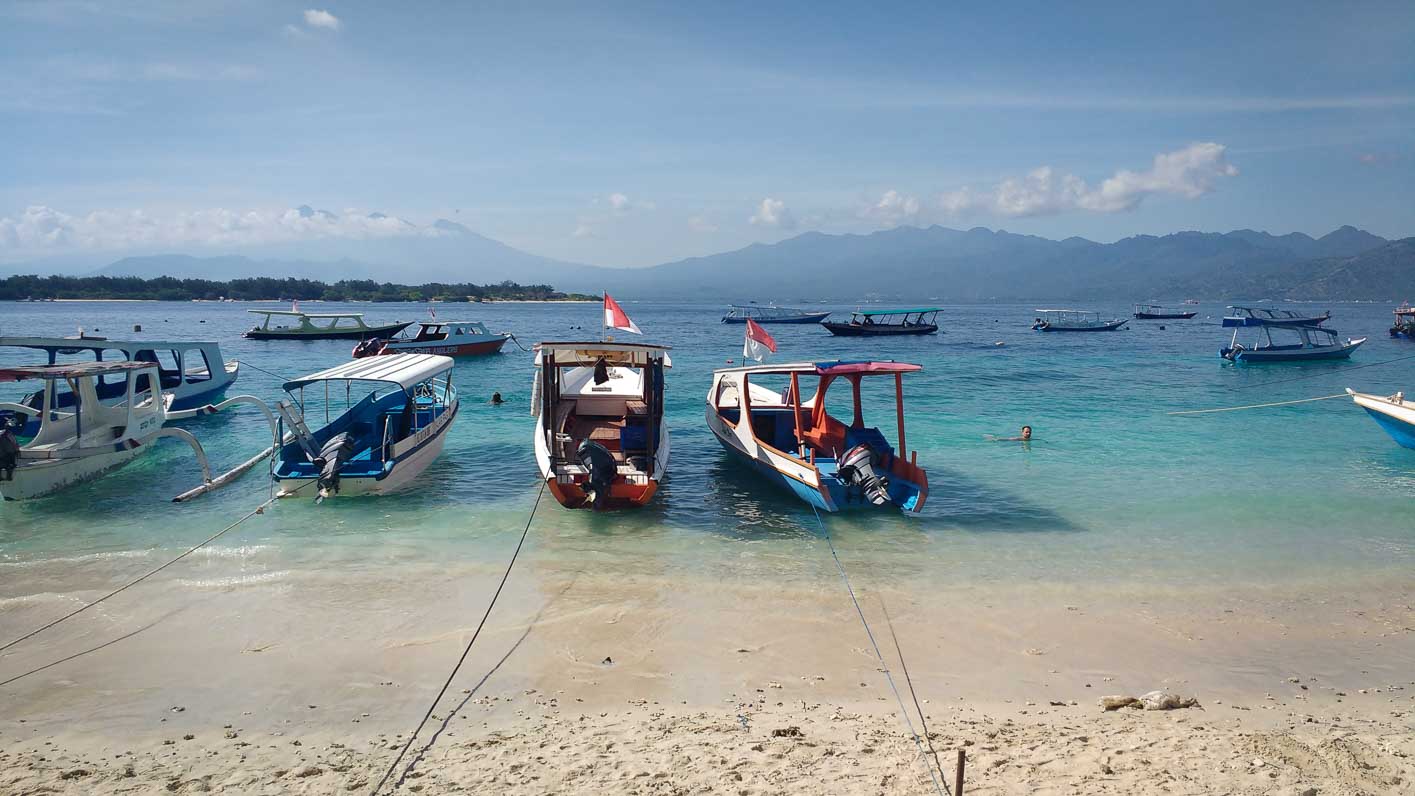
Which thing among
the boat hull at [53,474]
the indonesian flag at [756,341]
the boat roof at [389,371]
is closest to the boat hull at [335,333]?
the boat roof at [389,371]

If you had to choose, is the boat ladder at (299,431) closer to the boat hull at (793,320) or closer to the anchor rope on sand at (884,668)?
the anchor rope on sand at (884,668)

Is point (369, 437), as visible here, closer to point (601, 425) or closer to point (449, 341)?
point (601, 425)

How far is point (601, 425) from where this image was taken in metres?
17.0

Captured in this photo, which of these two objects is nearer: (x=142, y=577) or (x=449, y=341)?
(x=142, y=577)

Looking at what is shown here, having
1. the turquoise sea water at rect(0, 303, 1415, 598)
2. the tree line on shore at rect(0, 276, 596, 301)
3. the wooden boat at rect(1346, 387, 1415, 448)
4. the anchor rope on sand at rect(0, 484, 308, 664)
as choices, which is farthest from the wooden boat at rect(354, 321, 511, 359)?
the tree line on shore at rect(0, 276, 596, 301)

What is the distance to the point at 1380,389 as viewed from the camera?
34312 mm

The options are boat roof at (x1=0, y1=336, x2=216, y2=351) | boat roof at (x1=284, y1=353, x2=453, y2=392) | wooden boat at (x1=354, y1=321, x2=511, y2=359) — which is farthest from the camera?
wooden boat at (x1=354, y1=321, x2=511, y2=359)

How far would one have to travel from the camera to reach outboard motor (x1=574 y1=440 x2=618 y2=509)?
1302cm

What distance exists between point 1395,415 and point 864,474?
14.5 meters

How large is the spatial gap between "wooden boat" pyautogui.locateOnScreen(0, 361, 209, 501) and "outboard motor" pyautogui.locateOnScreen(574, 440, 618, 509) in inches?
298

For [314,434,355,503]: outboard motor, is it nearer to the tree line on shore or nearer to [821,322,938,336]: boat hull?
[821,322,938,336]: boat hull

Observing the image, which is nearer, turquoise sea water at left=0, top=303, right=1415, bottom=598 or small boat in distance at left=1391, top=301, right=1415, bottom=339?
turquoise sea water at left=0, top=303, right=1415, bottom=598

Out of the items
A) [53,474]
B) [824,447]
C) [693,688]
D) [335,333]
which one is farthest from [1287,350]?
[335,333]

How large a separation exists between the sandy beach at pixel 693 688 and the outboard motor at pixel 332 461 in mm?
3205
